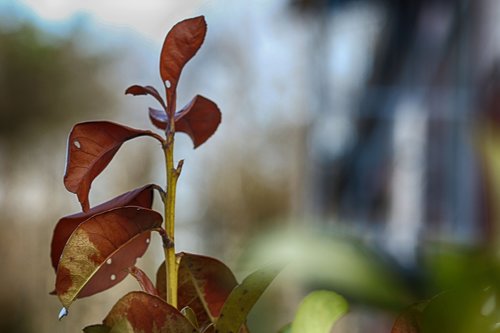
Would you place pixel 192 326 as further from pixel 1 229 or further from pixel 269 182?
pixel 269 182

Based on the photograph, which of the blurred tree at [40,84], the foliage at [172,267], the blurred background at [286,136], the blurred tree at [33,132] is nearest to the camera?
the foliage at [172,267]

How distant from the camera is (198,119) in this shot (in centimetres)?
33

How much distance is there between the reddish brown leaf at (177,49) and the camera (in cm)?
29

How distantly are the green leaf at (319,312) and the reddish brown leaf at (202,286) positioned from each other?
0.04 meters

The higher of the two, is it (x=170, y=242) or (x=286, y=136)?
(x=170, y=242)

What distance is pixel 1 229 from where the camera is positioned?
6.37 meters

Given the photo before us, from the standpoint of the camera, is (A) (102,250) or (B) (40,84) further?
(B) (40,84)

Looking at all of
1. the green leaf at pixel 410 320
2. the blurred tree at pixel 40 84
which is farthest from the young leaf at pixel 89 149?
the blurred tree at pixel 40 84

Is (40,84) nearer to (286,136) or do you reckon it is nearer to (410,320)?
(286,136)

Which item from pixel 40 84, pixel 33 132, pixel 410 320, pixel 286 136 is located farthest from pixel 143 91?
pixel 286 136

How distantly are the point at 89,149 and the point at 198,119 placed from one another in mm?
68

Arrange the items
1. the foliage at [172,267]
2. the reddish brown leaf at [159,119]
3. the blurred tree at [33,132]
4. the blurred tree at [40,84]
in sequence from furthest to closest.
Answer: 1. the blurred tree at [40,84]
2. the blurred tree at [33,132]
3. the reddish brown leaf at [159,119]
4. the foliage at [172,267]

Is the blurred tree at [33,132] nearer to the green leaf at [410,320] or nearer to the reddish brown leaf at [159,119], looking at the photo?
the reddish brown leaf at [159,119]

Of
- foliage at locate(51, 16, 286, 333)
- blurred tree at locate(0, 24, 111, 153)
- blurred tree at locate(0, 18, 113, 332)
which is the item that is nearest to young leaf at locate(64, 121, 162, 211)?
foliage at locate(51, 16, 286, 333)
